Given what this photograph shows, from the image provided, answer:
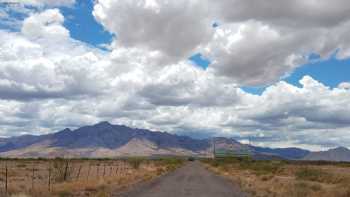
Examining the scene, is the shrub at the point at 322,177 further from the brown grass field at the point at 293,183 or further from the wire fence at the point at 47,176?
the wire fence at the point at 47,176

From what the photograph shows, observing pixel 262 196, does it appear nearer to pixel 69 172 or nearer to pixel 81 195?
pixel 81 195

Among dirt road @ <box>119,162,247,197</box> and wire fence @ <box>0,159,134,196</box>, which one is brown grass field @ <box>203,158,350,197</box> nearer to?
dirt road @ <box>119,162,247,197</box>

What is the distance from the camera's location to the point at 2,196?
24.0 meters

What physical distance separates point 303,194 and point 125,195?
34.7 ft

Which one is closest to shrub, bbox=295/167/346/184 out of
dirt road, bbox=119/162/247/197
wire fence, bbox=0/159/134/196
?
dirt road, bbox=119/162/247/197

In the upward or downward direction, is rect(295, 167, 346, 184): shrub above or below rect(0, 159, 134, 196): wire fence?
below

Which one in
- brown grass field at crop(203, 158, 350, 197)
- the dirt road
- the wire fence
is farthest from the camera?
the wire fence

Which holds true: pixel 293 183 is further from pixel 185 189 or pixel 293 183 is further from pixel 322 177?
pixel 322 177

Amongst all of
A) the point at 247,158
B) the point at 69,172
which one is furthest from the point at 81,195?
the point at 247,158

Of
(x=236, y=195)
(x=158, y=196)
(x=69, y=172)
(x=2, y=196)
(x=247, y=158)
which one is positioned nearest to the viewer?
(x=2, y=196)

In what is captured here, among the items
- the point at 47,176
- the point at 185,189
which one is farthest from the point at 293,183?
the point at 47,176

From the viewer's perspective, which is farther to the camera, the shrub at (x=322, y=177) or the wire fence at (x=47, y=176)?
the shrub at (x=322, y=177)

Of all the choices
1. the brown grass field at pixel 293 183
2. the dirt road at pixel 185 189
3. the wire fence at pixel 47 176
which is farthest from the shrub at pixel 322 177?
the wire fence at pixel 47 176

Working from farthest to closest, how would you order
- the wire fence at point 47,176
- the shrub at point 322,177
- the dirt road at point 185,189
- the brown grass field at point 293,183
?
the shrub at point 322,177
the wire fence at point 47,176
the brown grass field at point 293,183
the dirt road at point 185,189
